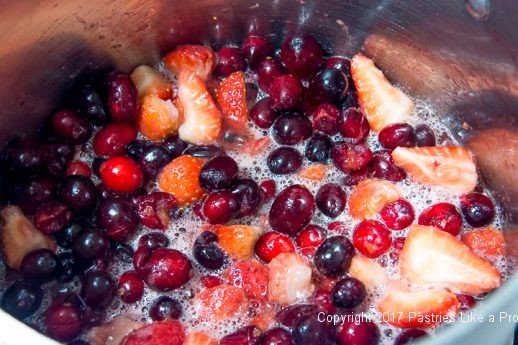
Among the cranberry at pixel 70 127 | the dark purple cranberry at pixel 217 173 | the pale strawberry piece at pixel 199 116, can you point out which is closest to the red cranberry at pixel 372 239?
the dark purple cranberry at pixel 217 173

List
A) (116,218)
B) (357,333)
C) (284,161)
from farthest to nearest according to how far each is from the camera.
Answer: (284,161), (116,218), (357,333)

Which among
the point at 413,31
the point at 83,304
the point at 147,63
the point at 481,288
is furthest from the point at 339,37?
the point at 83,304

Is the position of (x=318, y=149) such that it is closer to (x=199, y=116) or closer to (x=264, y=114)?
(x=264, y=114)

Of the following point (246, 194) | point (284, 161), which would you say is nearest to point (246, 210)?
point (246, 194)

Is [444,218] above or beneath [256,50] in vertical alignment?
beneath

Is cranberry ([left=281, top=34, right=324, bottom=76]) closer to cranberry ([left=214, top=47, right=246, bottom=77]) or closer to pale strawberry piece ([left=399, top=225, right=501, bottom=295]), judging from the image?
cranberry ([left=214, top=47, right=246, bottom=77])

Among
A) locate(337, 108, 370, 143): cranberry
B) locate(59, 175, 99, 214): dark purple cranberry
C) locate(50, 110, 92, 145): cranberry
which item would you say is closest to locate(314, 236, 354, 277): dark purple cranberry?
locate(337, 108, 370, 143): cranberry

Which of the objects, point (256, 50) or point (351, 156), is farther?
point (256, 50)
